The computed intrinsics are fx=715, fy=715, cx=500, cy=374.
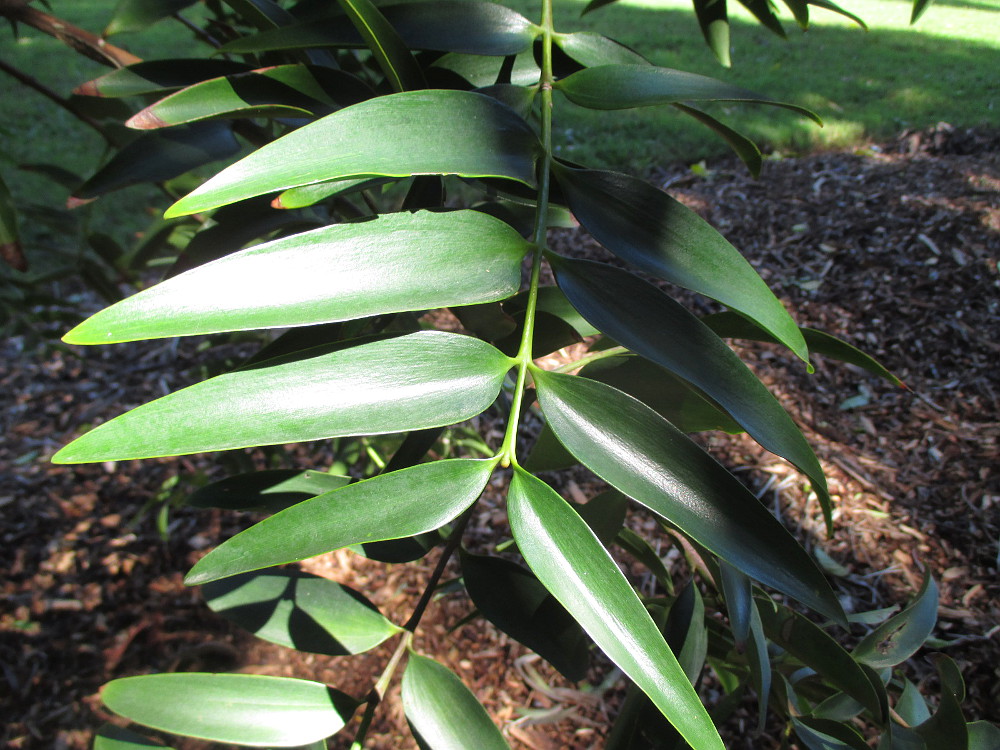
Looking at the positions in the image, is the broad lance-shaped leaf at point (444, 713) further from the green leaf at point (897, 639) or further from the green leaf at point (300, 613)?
the green leaf at point (897, 639)

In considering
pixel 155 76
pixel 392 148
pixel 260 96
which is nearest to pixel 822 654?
pixel 392 148

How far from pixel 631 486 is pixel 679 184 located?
99.2 inches

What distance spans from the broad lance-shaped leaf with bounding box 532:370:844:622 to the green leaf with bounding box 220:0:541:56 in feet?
1.01

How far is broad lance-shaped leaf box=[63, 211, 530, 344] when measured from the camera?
0.30m

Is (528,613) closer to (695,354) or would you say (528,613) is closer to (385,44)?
(695,354)

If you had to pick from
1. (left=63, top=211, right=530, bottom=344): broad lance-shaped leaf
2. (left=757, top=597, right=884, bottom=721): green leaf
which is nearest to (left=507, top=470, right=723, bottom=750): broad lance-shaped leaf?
(left=63, top=211, right=530, bottom=344): broad lance-shaped leaf

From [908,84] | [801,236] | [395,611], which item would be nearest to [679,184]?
[801,236]

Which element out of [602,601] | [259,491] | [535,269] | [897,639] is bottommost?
[897,639]

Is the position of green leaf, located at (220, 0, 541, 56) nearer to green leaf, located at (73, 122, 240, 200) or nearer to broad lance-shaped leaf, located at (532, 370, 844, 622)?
green leaf, located at (73, 122, 240, 200)

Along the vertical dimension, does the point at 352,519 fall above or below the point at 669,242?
below

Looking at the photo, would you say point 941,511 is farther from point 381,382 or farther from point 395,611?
point 381,382

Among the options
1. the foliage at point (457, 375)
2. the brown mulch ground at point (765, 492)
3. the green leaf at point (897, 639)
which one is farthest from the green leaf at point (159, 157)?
the brown mulch ground at point (765, 492)

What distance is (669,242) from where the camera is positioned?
42 centimetres

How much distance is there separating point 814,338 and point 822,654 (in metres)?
0.25
